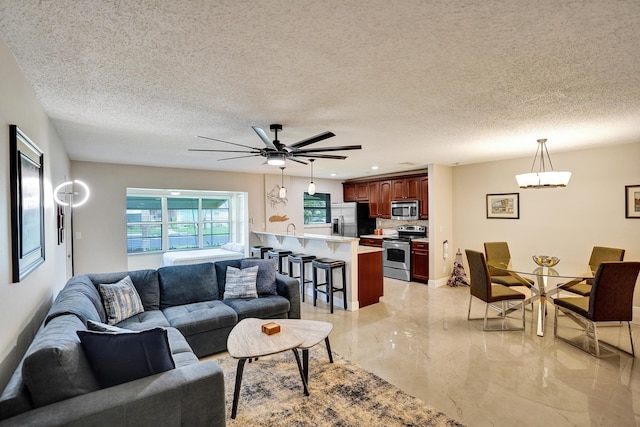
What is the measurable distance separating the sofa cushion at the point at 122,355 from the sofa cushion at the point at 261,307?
1672mm

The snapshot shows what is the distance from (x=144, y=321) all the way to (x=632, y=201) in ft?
19.8

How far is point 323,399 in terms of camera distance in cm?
244

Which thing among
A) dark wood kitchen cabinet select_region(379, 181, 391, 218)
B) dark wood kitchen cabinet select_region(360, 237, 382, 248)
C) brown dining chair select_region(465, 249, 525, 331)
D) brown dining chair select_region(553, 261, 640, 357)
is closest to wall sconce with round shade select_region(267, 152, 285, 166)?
brown dining chair select_region(465, 249, 525, 331)

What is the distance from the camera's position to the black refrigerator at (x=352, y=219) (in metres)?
7.76

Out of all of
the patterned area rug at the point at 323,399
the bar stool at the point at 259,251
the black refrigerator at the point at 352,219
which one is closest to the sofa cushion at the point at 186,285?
the patterned area rug at the point at 323,399

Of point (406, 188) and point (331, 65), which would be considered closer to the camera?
point (331, 65)

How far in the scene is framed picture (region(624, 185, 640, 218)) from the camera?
4.12 metres

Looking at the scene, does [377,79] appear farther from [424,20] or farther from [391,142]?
[391,142]

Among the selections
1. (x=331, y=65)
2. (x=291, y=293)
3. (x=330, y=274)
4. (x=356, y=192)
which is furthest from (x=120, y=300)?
(x=356, y=192)

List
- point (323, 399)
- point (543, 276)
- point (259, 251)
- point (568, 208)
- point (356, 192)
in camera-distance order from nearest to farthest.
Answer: point (323, 399) → point (543, 276) → point (568, 208) → point (259, 251) → point (356, 192)

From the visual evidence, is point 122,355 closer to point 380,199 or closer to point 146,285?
point 146,285

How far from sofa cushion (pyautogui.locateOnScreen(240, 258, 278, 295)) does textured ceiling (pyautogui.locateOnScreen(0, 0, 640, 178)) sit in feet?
5.31

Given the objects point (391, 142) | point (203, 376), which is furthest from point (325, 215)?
point (203, 376)

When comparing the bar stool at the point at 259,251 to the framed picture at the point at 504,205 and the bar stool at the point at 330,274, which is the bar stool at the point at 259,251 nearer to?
the bar stool at the point at 330,274
